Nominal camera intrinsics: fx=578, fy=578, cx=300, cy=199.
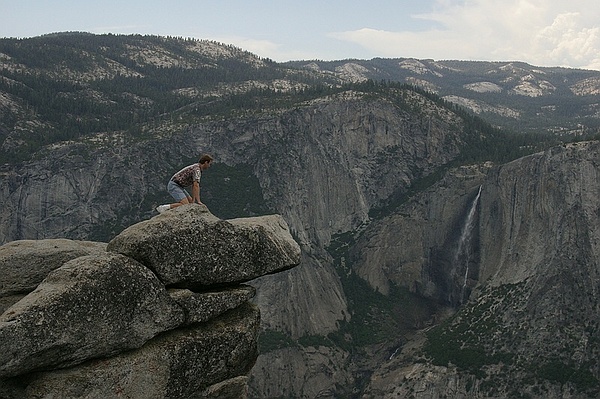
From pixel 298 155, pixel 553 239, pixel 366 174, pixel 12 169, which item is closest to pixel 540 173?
pixel 553 239

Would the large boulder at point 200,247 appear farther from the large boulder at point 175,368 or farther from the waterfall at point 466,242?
the waterfall at point 466,242

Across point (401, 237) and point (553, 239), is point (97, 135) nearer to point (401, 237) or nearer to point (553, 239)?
point (401, 237)

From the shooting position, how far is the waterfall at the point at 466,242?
102688 mm

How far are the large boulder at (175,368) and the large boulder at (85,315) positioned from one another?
0.41 meters

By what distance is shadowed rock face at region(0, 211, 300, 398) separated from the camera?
15312 mm

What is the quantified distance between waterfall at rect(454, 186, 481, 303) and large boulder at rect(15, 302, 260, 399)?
288 feet

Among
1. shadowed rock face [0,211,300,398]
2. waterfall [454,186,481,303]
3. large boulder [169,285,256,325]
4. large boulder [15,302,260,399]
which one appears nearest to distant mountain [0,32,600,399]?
waterfall [454,186,481,303]

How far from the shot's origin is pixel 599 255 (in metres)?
79.9

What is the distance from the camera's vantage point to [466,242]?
105 meters

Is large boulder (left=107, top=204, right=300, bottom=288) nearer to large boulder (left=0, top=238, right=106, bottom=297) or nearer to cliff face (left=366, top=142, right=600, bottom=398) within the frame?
large boulder (left=0, top=238, right=106, bottom=297)

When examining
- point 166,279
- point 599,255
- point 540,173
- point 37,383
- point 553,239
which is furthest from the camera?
point 540,173

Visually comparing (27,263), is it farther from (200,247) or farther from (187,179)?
(187,179)

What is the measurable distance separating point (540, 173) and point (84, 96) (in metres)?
125

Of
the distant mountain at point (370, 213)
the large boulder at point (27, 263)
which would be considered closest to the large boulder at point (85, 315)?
the large boulder at point (27, 263)
